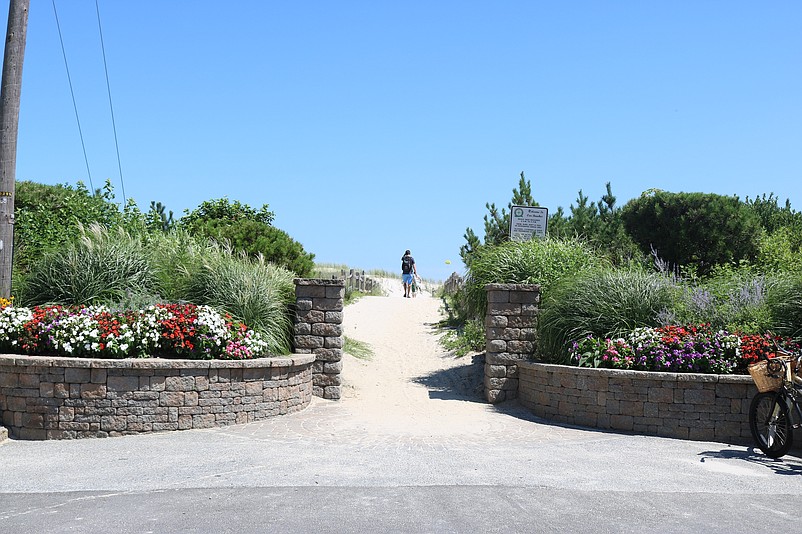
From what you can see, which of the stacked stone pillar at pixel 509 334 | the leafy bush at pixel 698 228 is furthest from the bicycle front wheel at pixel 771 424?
the leafy bush at pixel 698 228

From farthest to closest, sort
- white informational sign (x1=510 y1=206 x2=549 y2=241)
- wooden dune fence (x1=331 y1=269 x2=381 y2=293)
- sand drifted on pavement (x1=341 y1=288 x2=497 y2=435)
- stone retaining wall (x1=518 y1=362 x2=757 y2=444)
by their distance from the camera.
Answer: wooden dune fence (x1=331 y1=269 x2=381 y2=293) → white informational sign (x1=510 y1=206 x2=549 y2=241) → sand drifted on pavement (x1=341 y1=288 x2=497 y2=435) → stone retaining wall (x1=518 y1=362 x2=757 y2=444)

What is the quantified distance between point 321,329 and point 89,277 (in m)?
3.25

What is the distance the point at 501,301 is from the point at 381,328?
22.5 feet

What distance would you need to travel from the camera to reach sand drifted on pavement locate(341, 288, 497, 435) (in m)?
10.1

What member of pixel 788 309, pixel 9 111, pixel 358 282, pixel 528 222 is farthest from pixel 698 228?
pixel 9 111

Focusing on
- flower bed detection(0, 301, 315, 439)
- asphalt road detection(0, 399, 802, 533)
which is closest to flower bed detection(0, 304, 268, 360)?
flower bed detection(0, 301, 315, 439)

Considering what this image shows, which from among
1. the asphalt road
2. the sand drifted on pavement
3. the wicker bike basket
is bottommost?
the asphalt road

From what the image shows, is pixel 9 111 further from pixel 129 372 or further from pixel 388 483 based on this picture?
pixel 388 483

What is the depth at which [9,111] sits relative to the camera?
10367 mm

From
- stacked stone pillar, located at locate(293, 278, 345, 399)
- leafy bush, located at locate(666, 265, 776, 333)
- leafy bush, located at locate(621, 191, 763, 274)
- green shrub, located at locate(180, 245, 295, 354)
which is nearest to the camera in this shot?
leafy bush, located at locate(666, 265, 776, 333)

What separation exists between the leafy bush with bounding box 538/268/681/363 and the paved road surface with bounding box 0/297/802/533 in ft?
4.09

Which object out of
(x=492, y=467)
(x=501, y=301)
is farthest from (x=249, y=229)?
(x=492, y=467)

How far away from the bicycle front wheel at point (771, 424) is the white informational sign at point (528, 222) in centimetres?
585

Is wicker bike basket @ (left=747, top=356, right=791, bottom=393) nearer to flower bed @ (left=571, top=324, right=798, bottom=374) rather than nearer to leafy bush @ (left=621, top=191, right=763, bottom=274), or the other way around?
flower bed @ (left=571, top=324, right=798, bottom=374)
